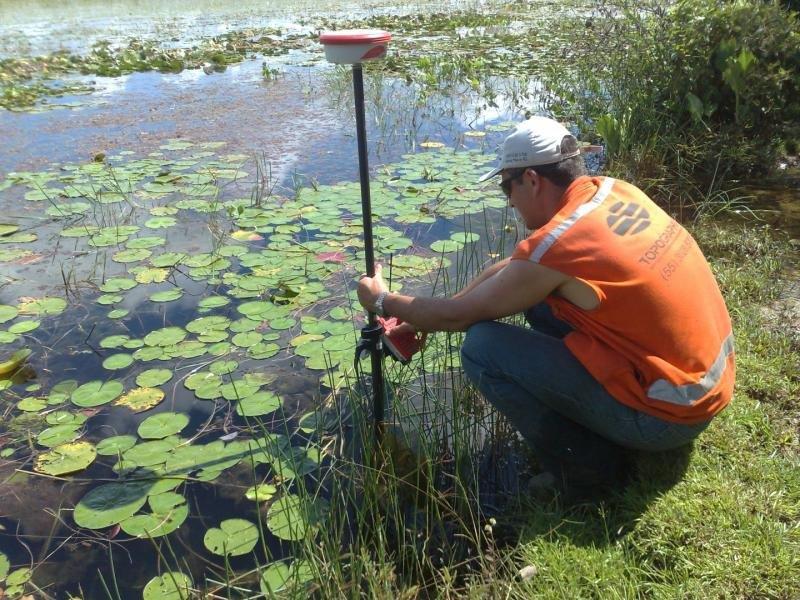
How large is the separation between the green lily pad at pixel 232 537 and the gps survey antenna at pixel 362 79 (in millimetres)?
587

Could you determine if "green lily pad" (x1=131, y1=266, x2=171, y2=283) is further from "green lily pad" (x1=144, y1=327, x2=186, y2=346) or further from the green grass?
the green grass

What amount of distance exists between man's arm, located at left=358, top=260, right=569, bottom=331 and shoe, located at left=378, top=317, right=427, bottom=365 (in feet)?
0.41

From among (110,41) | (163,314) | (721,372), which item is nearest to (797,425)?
(721,372)

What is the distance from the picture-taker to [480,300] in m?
1.86

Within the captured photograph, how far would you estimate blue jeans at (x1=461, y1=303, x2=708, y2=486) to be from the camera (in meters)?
1.80

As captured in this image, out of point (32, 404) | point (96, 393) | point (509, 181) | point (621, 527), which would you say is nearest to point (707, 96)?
point (509, 181)

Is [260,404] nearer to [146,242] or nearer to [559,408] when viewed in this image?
[559,408]

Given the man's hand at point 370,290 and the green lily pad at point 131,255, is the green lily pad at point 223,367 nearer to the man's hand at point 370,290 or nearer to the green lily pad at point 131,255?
the man's hand at point 370,290

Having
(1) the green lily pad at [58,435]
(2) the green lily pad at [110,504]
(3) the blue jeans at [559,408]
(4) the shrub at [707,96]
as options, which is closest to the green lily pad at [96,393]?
(1) the green lily pad at [58,435]

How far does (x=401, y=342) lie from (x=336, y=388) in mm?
686

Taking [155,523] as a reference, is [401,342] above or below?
above

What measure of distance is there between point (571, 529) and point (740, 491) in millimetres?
488

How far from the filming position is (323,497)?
225 centimetres

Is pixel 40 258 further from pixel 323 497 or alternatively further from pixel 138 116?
pixel 138 116
